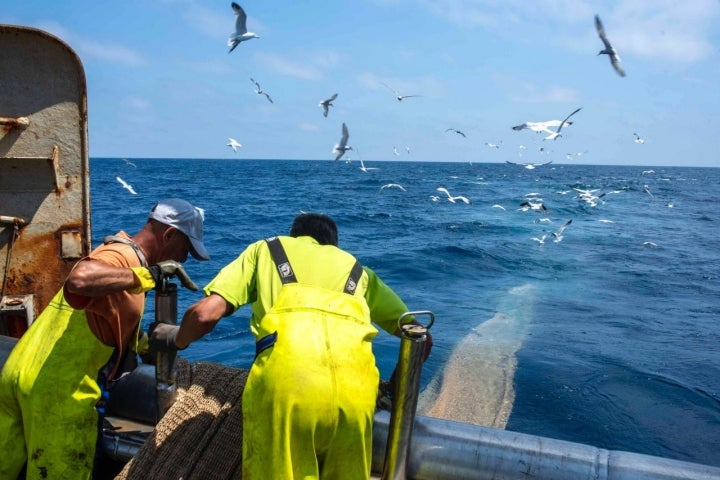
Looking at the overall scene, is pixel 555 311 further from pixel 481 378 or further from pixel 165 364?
pixel 165 364

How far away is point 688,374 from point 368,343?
7643mm

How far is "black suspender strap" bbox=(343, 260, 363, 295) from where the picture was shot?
2.46 m

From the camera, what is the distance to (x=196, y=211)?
298 cm

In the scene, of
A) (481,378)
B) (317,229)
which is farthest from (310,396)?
(481,378)

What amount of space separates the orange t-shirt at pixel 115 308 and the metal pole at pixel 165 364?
0.10 meters

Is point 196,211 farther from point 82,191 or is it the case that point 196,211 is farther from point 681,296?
point 681,296

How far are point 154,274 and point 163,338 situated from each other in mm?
282

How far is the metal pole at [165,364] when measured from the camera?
2.75 m

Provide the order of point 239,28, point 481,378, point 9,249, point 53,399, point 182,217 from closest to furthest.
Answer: point 53,399 → point 182,217 → point 9,249 → point 481,378 → point 239,28

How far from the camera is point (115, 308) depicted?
8.54ft

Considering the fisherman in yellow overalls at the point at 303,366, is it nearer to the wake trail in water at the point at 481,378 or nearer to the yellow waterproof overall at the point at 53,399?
the yellow waterproof overall at the point at 53,399

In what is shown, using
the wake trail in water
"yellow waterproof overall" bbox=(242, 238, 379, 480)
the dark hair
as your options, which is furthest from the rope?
the wake trail in water

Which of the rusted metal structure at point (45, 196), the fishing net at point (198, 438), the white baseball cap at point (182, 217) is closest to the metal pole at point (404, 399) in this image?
the fishing net at point (198, 438)

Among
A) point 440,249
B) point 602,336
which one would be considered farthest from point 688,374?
point 440,249
